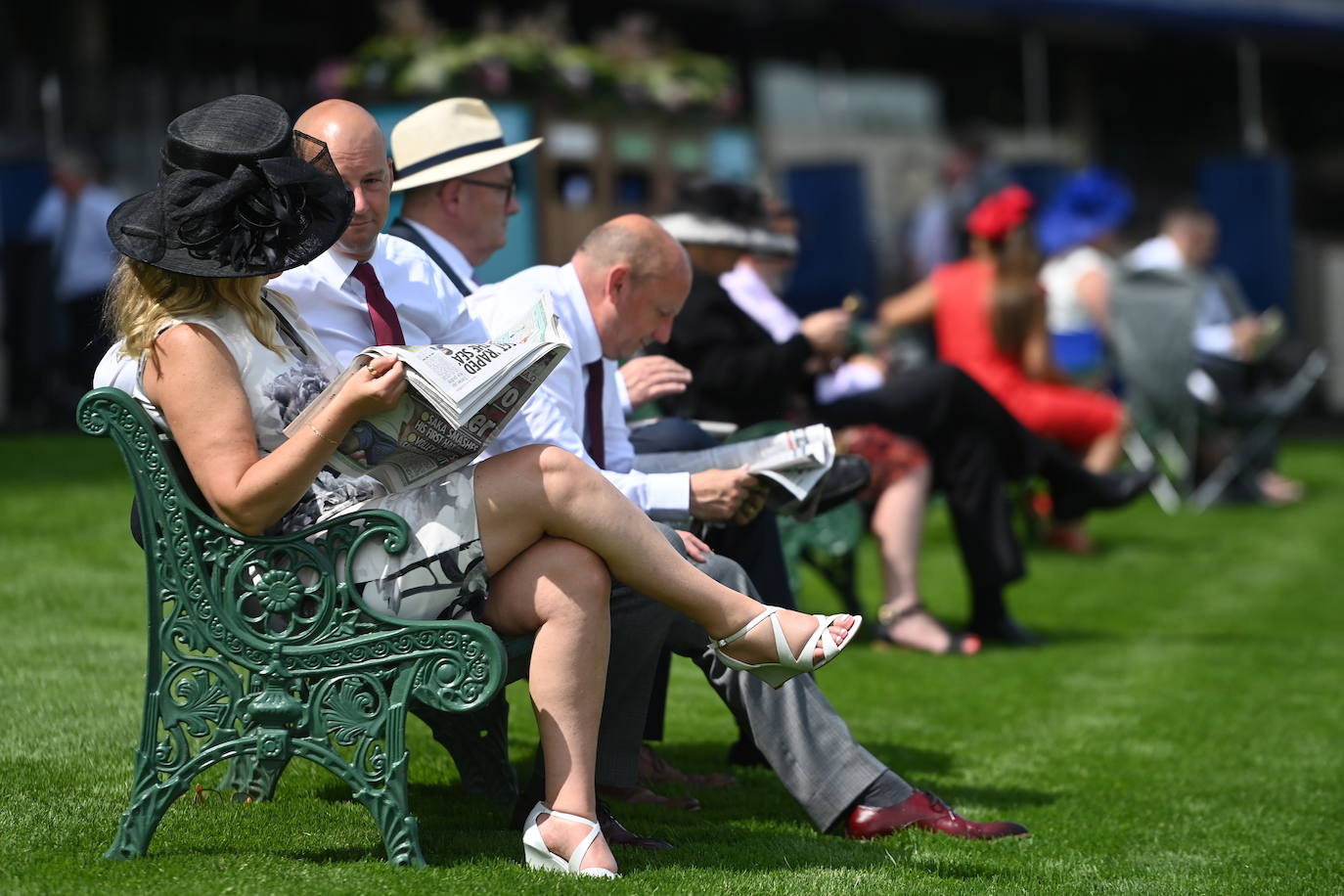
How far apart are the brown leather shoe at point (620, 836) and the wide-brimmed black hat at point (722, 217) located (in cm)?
254

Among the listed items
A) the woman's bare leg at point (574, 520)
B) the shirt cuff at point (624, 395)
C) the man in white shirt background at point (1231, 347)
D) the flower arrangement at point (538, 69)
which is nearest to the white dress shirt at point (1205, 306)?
the man in white shirt background at point (1231, 347)

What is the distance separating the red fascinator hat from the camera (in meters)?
8.42

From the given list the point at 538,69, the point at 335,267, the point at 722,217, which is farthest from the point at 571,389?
the point at 538,69

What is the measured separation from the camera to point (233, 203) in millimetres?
3270

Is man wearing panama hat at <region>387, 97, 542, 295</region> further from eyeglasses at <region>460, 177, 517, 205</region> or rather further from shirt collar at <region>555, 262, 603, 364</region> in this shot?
shirt collar at <region>555, 262, 603, 364</region>

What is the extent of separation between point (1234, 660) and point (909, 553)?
123 centimetres

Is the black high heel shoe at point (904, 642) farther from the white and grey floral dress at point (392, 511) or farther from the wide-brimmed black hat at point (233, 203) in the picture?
the wide-brimmed black hat at point (233, 203)

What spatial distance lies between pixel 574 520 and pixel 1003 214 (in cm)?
552

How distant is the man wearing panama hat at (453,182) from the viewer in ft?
15.0

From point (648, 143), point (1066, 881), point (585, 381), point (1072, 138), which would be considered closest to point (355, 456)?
point (585, 381)

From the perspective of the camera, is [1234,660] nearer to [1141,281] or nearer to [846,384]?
[846,384]

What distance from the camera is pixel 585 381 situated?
13.9 feet

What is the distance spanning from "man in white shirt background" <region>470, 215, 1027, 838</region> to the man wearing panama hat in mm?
338

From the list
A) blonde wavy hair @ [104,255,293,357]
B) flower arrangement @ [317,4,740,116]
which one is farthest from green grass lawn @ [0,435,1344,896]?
flower arrangement @ [317,4,740,116]
